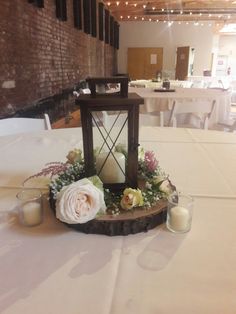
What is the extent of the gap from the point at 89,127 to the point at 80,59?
225 inches

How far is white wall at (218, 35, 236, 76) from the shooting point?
14391 millimetres

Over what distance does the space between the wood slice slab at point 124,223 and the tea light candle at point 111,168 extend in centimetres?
11

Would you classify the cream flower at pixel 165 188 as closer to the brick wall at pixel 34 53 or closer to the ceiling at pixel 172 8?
the brick wall at pixel 34 53

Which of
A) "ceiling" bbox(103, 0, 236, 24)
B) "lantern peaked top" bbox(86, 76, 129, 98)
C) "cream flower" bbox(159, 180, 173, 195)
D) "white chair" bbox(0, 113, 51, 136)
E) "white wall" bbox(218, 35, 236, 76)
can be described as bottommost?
"white chair" bbox(0, 113, 51, 136)

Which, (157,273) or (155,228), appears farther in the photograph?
(155,228)

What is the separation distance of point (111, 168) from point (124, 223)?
166mm

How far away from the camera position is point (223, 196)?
932mm

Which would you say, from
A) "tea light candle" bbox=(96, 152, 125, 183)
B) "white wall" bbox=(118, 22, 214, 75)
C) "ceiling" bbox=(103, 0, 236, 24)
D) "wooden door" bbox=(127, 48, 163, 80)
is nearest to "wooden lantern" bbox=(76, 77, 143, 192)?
"tea light candle" bbox=(96, 152, 125, 183)

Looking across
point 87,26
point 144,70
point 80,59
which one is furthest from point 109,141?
point 144,70

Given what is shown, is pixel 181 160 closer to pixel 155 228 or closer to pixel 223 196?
pixel 223 196

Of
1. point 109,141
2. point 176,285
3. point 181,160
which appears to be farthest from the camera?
point 181,160

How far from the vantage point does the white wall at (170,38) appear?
1042 cm

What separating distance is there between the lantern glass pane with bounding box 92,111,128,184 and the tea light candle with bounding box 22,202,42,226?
20 cm

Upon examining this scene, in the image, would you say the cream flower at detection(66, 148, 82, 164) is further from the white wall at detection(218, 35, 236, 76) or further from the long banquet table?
the white wall at detection(218, 35, 236, 76)
